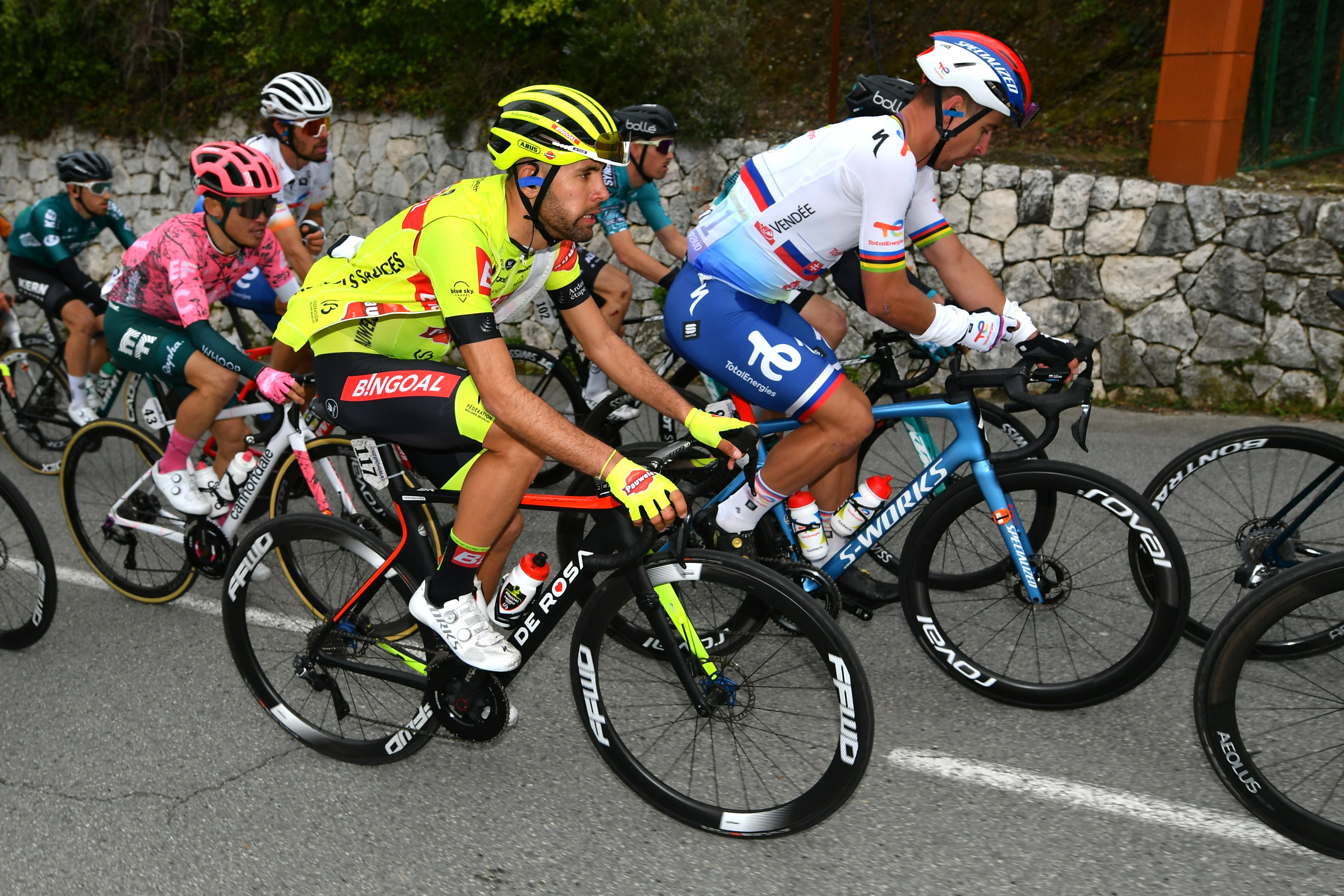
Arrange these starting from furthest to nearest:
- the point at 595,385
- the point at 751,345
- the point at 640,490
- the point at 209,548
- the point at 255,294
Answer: the point at 595,385 → the point at 255,294 → the point at 209,548 → the point at 751,345 → the point at 640,490

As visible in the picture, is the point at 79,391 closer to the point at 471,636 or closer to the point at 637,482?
the point at 471,636

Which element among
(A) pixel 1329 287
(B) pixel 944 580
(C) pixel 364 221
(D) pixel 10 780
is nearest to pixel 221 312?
(C) pixel 364 221

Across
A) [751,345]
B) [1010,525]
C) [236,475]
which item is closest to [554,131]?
[751,345]

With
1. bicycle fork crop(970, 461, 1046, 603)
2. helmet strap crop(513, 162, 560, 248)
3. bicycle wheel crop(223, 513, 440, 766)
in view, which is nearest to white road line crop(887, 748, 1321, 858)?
bicycle fork crop(970, 461, 1046, 603)

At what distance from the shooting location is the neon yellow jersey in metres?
2.87

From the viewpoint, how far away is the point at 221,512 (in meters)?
4.66

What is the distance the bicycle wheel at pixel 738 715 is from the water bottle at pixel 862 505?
600 millimetres

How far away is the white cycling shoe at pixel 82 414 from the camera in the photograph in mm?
6777

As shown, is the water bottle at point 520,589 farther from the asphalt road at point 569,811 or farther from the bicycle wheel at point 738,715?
the asphalt road at point 569,811

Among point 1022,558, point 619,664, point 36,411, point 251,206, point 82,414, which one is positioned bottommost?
point 36,411

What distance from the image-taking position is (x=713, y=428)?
9.34 ft

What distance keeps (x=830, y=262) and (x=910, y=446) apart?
0.81 m

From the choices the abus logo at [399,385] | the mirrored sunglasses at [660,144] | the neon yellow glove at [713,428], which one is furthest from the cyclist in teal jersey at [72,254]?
the neon yellow glove at [713,428]

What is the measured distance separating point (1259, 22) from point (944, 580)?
566 centimetres
